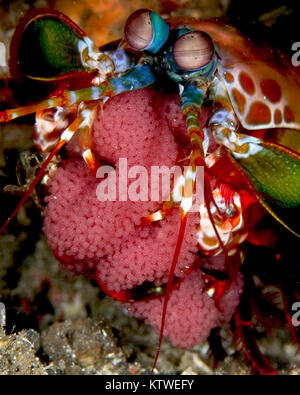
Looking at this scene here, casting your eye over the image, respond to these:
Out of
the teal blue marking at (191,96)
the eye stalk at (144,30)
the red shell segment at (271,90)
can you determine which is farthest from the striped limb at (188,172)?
the red shell segment at (271,90)

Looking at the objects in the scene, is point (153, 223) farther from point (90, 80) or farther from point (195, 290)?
point (90, 80)

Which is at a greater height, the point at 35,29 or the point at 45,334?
the point at 35,29

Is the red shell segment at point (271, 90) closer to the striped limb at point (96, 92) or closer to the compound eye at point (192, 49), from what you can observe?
the compound eye at point (192, 49)

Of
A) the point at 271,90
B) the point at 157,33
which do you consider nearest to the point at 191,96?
the point at 157,33

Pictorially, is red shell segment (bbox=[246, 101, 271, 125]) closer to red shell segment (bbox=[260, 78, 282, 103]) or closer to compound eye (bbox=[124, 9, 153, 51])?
red shell segment (bbox=[260, 78, 282, 103])

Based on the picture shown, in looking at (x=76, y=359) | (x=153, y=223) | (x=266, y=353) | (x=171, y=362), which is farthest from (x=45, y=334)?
(x=266, y=353)

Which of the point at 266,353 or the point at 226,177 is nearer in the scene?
the point at 226,177
